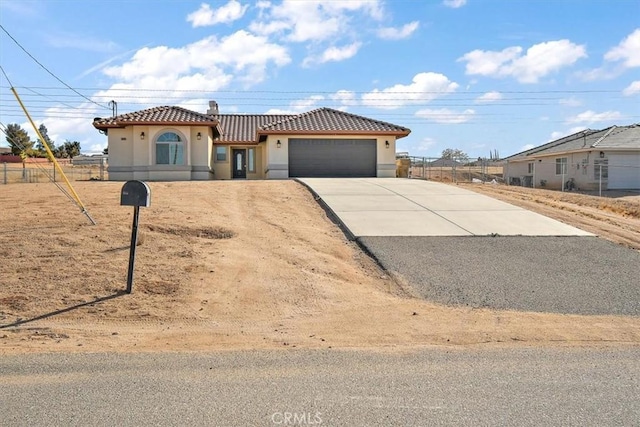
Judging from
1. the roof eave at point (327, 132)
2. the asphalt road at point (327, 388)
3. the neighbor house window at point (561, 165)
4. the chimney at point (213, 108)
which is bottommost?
the asphalt road at point (327, 388)

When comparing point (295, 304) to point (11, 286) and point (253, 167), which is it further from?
point (253, 167)

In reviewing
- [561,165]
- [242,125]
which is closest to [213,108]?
[242,125]

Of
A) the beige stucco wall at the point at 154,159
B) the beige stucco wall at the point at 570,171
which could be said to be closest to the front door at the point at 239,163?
the beige stucco wall at the point at 154,159

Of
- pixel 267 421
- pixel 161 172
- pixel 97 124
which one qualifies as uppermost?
pixel 97 124

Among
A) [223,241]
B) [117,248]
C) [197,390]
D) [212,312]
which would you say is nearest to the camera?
[197,390]

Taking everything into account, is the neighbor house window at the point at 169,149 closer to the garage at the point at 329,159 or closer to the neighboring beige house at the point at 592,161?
the garage at the point at 329,159

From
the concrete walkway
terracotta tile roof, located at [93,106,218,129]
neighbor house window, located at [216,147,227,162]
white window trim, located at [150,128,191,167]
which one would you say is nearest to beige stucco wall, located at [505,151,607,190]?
the concrete walkway

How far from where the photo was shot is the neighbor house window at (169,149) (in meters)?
27.7

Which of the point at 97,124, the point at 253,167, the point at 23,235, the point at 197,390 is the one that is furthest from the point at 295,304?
the point at 253,167

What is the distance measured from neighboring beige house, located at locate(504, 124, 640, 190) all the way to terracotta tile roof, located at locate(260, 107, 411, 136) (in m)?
11.9

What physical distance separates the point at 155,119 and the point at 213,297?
2086 cm

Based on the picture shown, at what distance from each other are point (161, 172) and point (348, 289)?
66.1 ft

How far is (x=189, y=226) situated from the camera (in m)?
12.5

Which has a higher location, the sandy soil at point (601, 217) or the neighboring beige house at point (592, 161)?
the neighboring beige house at point (592, 161)
